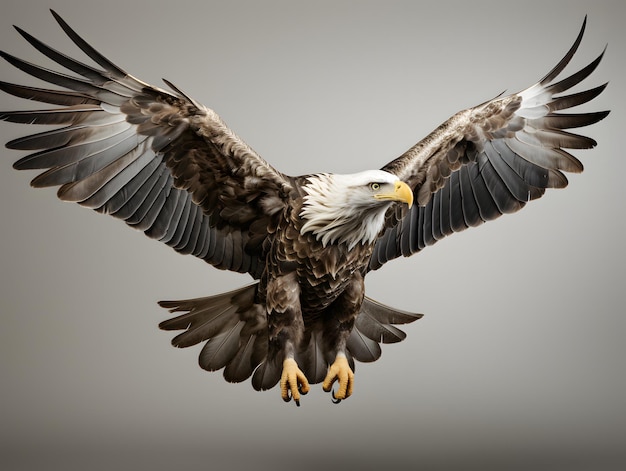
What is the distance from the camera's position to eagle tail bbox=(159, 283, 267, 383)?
4660 mm

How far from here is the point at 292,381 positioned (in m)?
3.98

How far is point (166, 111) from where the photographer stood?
4.01 meters

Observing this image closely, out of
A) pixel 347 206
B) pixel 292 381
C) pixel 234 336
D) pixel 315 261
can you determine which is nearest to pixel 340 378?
pixel 292 381

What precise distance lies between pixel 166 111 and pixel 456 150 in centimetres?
162

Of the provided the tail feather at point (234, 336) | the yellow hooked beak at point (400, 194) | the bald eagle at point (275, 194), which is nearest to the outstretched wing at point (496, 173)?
the bald eagle at point (275, 194)

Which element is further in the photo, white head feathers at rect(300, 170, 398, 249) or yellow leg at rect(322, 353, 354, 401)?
yellow leg at rect(322, 353, 354, 401)

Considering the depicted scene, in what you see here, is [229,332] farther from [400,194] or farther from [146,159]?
[400,194]

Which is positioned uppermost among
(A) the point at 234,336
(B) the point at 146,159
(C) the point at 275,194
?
(B) the point at 146,159

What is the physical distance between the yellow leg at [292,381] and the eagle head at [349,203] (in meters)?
0.60

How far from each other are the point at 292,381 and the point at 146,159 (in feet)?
4.22

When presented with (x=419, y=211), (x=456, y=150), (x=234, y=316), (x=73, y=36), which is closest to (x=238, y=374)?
(x=234, y=316)

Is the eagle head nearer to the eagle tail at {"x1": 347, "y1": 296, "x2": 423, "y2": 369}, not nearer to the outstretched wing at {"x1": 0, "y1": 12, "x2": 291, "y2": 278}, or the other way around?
the outstretched wing at {"x1": 0, "y1": 12, "x2": 291, "y2": 278}

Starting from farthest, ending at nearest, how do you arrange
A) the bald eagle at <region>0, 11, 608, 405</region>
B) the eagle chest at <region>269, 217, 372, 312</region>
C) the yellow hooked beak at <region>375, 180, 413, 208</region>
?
the eagle chest at <region>269, 217, 372, 312</region> → the bald eagle at <region>0, 11, 608, 405</region> → the yellow hooked beak at <region>375, 180, 413, 208</region>

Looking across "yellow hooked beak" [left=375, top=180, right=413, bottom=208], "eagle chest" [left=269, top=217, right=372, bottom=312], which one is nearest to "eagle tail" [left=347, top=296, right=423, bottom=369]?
"eagle chest" [left=269, top=217, right=372, bottom=312]
